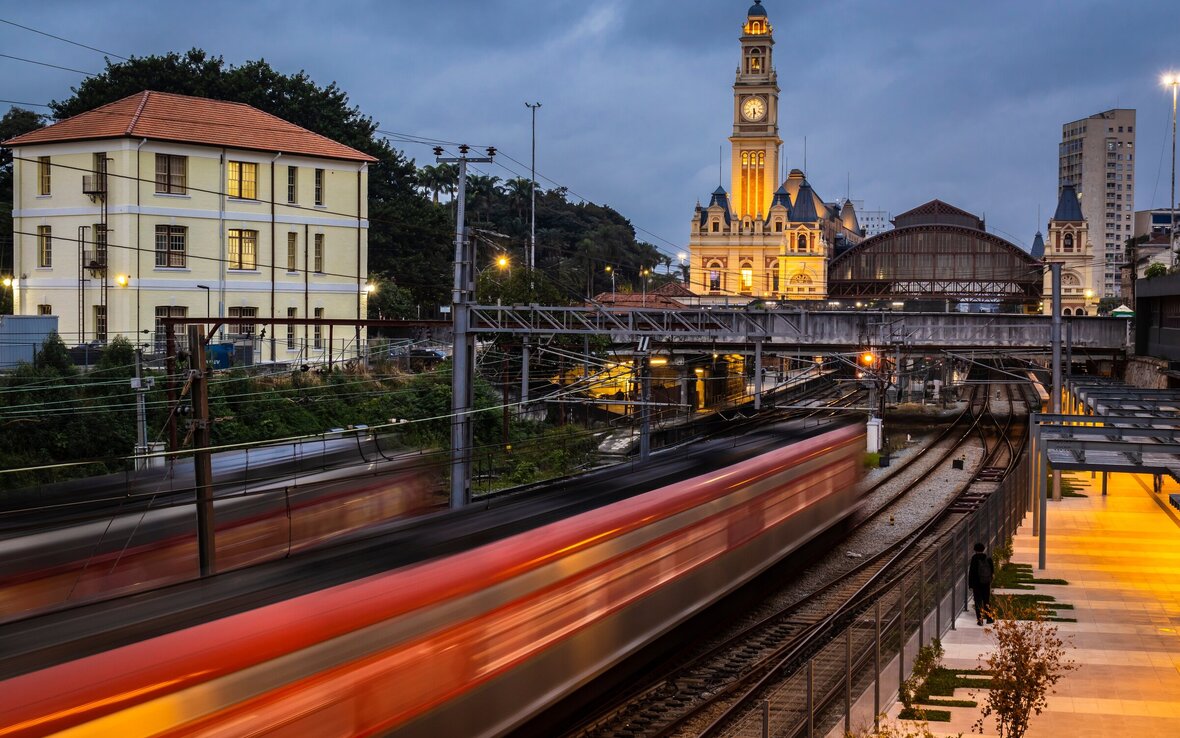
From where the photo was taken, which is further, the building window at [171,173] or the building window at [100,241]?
the building window at [171,173]

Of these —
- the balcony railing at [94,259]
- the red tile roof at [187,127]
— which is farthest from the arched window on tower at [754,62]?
the balcony railing at [94,259]

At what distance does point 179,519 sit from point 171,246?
30.5 m

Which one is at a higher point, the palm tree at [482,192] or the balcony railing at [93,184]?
the palm tree at [482,192]

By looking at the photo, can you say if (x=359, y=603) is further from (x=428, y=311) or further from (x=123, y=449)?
(x=428, y=311)

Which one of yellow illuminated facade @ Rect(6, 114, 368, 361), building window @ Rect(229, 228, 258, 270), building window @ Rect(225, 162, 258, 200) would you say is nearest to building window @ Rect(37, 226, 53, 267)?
yellow illuminated facade @ Rect(6, 114, 368, 361)

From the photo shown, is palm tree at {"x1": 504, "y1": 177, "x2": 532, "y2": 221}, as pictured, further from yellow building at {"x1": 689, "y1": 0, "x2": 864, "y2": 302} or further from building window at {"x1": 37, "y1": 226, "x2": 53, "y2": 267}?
building window at {"x1": 37, "y1": 226, "x2": 53, "y2": 267}

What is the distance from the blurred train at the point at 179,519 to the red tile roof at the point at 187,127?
2445cm

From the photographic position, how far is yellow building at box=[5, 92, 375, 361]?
139 feet

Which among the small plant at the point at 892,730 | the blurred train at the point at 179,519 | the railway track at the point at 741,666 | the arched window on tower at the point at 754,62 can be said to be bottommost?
the railway track at the point at 741,666

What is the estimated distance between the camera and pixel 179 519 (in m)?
15.4

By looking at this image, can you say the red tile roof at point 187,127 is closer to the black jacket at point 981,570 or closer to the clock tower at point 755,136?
the black jacket at point 981,570

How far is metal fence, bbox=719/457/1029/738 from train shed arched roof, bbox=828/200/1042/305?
87.7 metres

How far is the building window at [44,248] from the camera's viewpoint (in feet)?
143

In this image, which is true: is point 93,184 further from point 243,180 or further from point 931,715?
point 931,715
